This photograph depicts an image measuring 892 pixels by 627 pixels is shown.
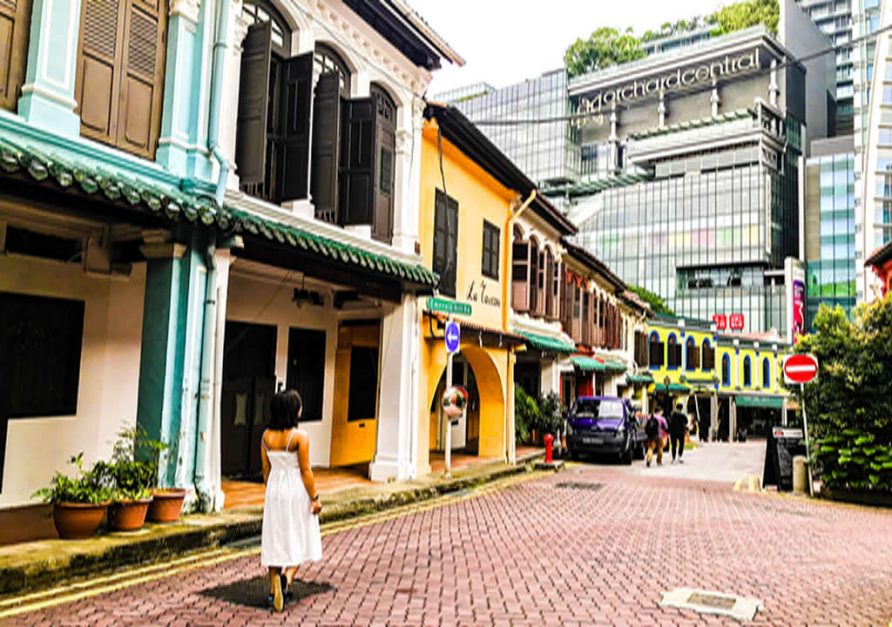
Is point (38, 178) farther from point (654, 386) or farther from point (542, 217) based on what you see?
point (654, 386)

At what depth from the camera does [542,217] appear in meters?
20.8

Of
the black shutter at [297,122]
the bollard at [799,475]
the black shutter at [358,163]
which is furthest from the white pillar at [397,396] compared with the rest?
the bollard at [799,475]

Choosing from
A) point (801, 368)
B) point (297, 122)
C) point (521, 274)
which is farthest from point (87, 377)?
point (521, 274)

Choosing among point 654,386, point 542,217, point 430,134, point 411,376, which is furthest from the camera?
point 654,386

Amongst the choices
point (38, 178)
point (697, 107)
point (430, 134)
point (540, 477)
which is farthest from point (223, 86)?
point (697, 107)

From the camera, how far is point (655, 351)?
41500mm

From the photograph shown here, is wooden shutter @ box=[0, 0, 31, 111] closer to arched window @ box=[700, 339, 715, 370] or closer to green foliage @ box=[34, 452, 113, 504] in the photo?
green foliage @ box=[34, 452, 113, 504]

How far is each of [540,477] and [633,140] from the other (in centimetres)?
8829

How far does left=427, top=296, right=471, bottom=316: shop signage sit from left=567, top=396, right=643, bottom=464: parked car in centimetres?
926

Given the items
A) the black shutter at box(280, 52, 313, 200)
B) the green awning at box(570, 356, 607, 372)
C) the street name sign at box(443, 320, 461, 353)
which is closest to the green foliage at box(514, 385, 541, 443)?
the green awning at box(570, 356, 607, 372)

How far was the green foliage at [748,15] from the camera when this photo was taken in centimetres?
10050

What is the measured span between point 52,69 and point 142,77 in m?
1.19

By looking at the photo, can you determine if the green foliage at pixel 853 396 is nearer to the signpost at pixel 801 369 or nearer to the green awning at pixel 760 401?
the signpost at pixel 801 369

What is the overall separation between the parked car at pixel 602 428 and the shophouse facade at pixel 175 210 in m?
9.76
